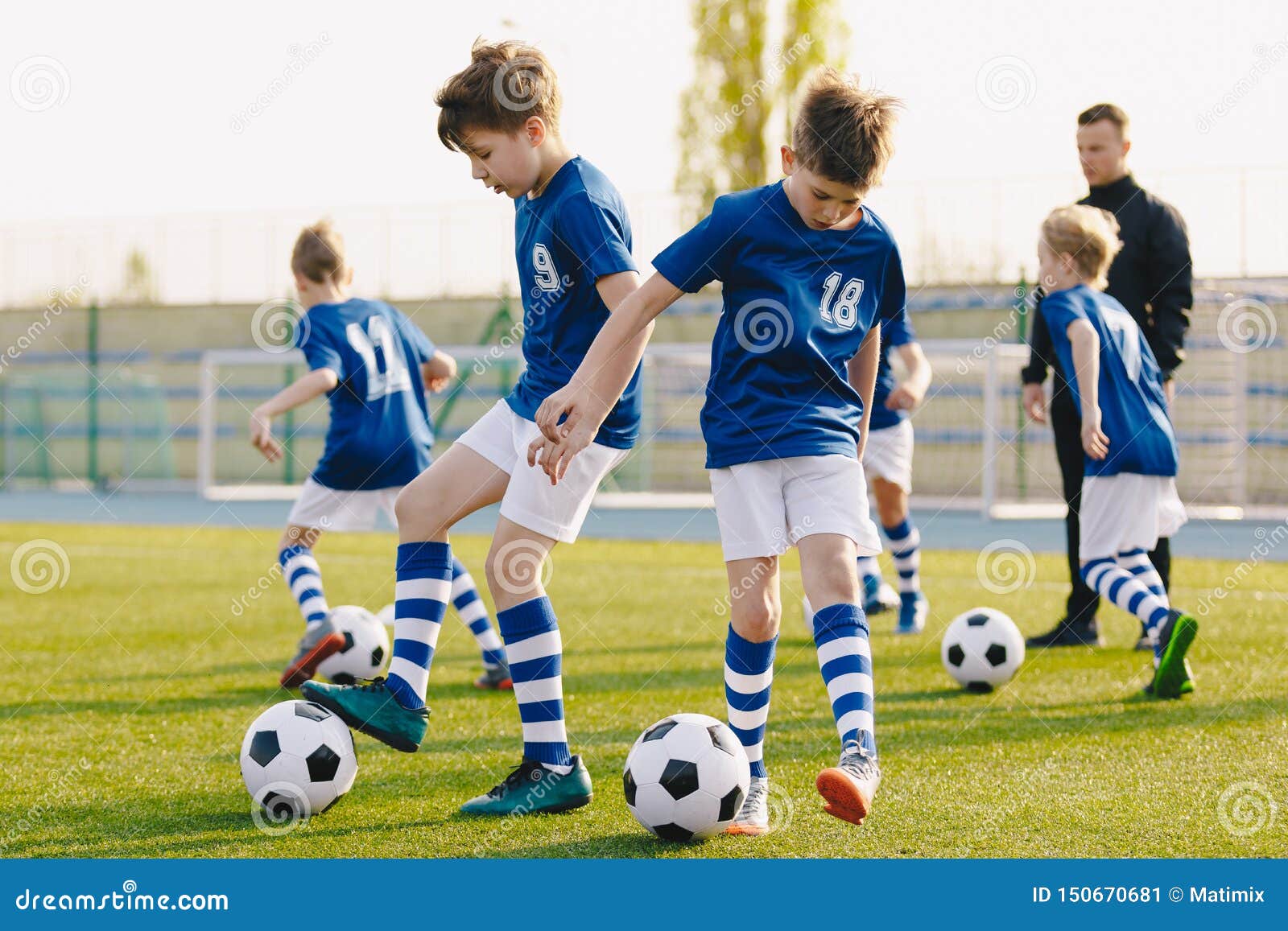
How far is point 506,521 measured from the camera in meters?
3.38

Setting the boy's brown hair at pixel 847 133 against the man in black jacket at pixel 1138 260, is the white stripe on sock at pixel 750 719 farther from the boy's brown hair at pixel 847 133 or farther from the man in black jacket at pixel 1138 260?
the man in black jacket at pixel 1138 260

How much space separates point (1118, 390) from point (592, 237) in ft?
8.67

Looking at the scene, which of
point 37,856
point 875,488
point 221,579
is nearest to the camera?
point 37,856

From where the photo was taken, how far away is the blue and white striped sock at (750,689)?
3242 mm

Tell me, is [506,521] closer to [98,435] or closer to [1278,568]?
[1278,568]

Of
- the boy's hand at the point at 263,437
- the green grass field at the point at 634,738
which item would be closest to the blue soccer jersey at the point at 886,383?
the green grass field at the point at 634,738

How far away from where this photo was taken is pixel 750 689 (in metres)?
3.26

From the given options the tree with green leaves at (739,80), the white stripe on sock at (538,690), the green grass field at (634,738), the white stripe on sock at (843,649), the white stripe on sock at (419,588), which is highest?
the tree with green leaves at (739,80)

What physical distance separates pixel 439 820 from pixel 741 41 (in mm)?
24084

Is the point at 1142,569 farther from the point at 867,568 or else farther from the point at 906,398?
the point at 867,568

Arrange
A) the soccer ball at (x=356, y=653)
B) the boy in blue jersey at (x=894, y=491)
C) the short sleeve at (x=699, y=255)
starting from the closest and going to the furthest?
1. the short sleeve at (x=699, y=255)
2. the soccer ball at (x=356, y=653)
3. the boy in blue jersey at (x=894, y=491)

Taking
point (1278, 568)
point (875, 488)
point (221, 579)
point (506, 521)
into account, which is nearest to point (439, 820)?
point (506, 521)

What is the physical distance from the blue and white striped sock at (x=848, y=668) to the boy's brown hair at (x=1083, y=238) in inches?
100

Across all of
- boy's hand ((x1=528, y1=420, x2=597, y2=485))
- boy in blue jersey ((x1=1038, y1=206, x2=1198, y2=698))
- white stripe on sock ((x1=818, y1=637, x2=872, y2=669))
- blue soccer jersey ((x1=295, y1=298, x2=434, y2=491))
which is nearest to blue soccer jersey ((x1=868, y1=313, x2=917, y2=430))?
boy in blue jersey ((x1=1038, y1=206, x2=1198, y2=698))
